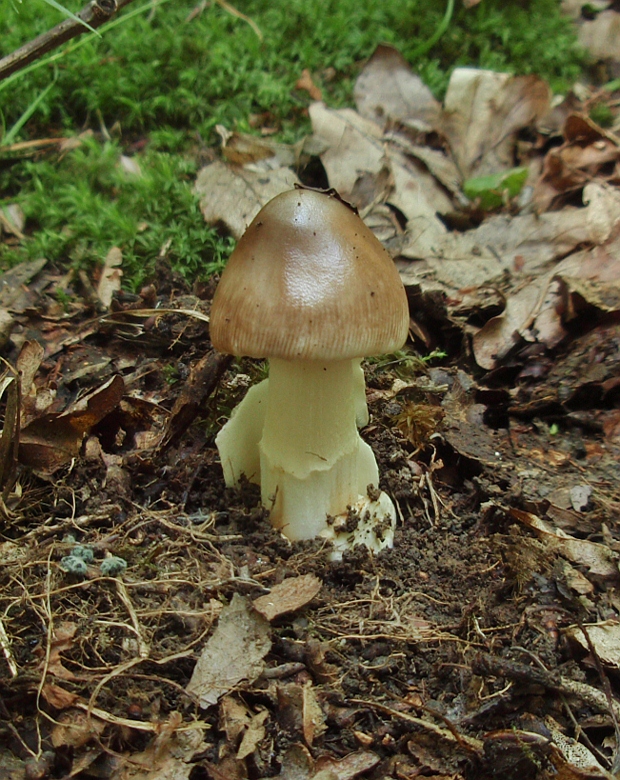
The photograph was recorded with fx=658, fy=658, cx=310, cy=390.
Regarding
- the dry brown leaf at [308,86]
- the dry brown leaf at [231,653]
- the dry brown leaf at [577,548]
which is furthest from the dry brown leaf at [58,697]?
the dry brown leaf at [308,86]

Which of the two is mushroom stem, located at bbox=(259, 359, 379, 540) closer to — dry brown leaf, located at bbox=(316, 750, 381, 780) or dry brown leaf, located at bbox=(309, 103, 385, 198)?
dry brown leaf, located at bbox=(316, 750, 381, 780)

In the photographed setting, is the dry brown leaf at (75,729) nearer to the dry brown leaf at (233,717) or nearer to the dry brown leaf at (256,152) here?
the dry brown leaf at (233,717)

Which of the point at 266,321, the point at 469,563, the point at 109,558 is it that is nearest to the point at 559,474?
the point at 469,563

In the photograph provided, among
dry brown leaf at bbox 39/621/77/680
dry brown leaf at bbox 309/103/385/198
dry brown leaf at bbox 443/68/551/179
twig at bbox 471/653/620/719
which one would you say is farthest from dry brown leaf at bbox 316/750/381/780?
dry brown leaf at bbox 443/68/551/179

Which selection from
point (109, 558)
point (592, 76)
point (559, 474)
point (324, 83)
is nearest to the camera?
point (109, 558)

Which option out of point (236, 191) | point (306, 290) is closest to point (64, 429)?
point (306, 290)

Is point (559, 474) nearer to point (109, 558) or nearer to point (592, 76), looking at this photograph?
point (109, 558)
